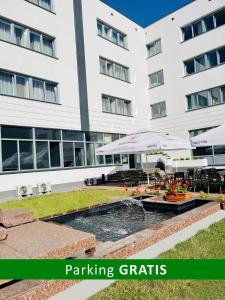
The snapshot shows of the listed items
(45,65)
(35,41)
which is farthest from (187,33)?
(35,41)

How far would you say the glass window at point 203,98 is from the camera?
23953 millimetres

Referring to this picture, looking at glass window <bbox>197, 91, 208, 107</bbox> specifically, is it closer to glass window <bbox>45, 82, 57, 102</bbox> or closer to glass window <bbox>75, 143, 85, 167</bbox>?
glass window <bbox>75, 143, 85, 167</bbox>

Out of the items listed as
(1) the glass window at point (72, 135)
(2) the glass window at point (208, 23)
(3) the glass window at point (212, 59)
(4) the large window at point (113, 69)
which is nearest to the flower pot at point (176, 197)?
(1) the glass window at point (72, 135)

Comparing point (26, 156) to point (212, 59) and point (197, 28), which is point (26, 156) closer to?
point (212, 59)

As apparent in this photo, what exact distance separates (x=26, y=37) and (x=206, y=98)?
49.6 feet

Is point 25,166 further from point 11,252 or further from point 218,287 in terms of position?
point 218,287

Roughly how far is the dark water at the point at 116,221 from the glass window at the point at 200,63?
1809cm

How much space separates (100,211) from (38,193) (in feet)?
27.1

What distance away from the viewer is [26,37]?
59.9ft

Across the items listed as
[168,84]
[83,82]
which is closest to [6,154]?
[83,82]

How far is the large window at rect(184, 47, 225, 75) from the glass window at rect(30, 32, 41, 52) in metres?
13.4

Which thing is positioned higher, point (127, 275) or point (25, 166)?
point (25, 166)

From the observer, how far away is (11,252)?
4441mm

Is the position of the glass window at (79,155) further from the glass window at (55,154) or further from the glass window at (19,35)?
the glass window at (19,35)
